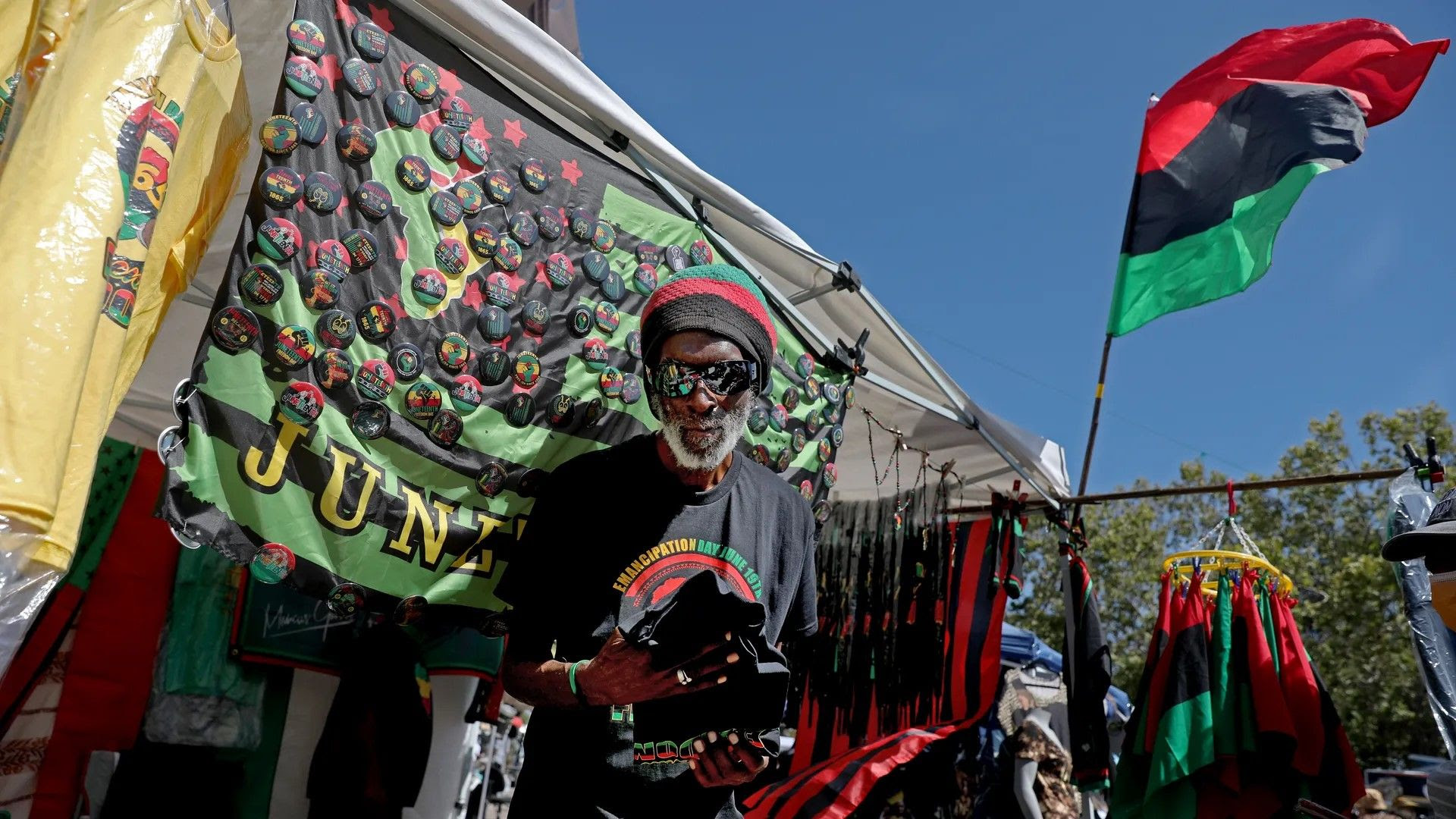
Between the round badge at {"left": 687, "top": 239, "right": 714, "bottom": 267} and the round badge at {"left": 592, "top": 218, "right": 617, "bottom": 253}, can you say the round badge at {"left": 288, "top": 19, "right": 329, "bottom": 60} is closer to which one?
the round badge at {"left": 592, "top": 218, "right": 617, "bottom": 253}

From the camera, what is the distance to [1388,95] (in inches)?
158

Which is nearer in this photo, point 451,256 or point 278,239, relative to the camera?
point 278,239

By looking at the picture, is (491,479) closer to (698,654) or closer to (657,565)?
(657,565)

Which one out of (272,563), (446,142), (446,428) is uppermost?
Result: (446,142)

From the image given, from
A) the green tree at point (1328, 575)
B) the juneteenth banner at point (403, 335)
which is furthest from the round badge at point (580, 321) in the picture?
the green tree at point (1328, 575)

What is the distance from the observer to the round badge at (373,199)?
227 cm

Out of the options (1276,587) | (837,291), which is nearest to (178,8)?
(837,291)

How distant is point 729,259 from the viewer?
334cm

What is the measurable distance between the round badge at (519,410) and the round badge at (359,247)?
20.7 inches

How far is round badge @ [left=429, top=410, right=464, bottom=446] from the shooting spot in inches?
94.3

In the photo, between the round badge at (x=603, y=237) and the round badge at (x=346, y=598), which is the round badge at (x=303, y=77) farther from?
the round badge at (x=346, y=598)

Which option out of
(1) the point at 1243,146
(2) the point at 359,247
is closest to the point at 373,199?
(2) the point at 359,247

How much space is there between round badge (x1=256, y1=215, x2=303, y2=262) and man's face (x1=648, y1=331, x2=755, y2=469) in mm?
885

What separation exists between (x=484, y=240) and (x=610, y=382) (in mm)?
563
